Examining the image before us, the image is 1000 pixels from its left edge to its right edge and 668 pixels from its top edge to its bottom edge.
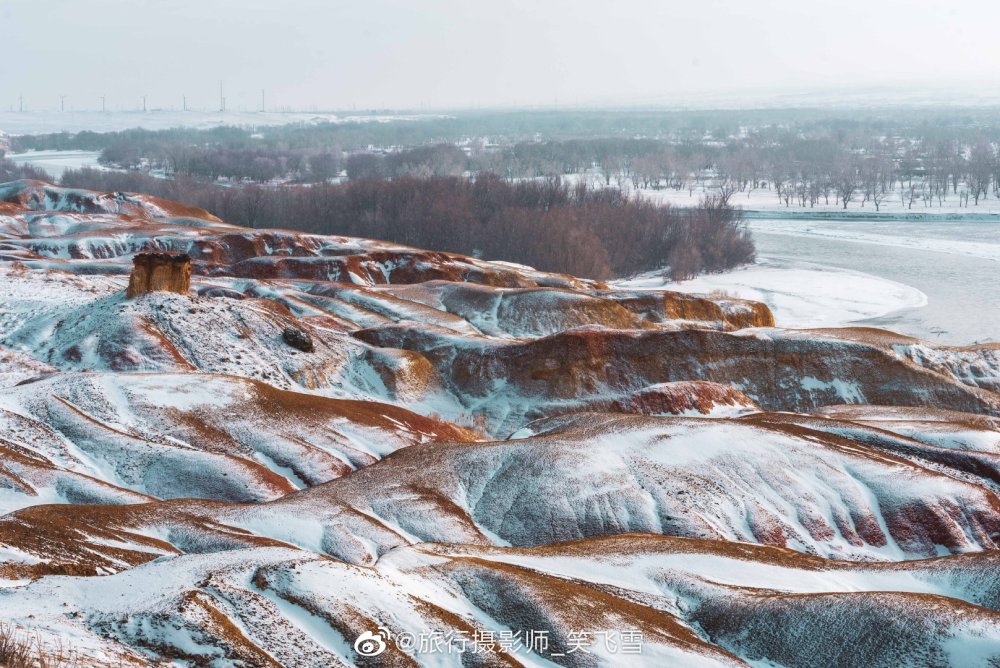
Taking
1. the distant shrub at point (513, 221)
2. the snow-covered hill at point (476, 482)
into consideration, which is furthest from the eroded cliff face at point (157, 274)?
the distant shrub at point (513, 221)

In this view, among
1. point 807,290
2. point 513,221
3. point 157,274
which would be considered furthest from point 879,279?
point 157,274

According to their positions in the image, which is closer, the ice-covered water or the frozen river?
the ice-covered water

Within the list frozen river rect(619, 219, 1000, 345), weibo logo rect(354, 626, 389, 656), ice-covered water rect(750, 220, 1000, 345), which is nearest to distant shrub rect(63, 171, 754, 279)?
frozen river rect(619, 219, 1000, 345)

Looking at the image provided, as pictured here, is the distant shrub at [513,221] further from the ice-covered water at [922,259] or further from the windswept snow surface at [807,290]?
the ice-covered water at [922,259]

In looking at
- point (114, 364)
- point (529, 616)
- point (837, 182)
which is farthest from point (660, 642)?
point (837, 182)

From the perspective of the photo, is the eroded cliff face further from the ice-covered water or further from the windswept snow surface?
the ice-covered water

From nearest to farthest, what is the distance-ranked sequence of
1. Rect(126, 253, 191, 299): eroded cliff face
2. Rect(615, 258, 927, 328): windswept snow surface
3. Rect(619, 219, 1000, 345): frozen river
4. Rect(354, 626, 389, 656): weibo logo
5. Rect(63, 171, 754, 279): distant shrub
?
Rect(354, 626, 389, 656): weibo logo → Rect(126, 253, 191, 299): eroded cliff face → Rect(619, 219, 1000, 345): frozen river → Rect(615, 258, 927, 328): windswept snow surface → Rect(63, 171, 754, 279): distant shrub

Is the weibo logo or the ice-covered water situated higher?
the weibo logo
